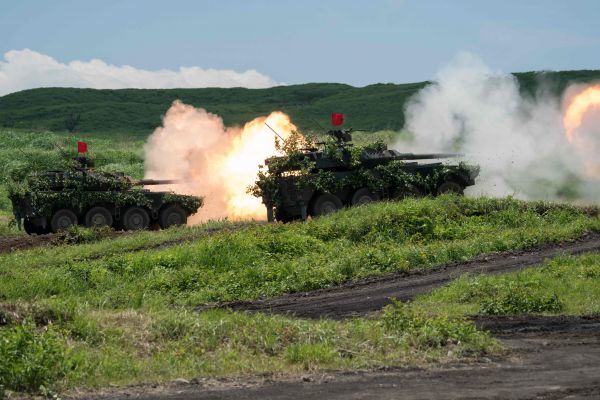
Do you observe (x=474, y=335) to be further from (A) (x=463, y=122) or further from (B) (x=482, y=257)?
(A) (x=463, y=122)

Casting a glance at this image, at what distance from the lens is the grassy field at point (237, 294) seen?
12.0 meters

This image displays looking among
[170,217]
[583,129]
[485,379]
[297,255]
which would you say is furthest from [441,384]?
[583,129]

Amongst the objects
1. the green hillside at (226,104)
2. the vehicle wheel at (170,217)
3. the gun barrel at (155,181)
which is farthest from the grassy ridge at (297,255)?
the green hillside at (226,104)

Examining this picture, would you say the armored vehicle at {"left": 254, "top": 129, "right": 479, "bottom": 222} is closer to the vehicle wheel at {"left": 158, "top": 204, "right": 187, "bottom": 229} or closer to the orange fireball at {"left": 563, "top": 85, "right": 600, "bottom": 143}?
the vehicle wheel at {"left": 158, "top": 204, "right": 187, "bottom": 229}

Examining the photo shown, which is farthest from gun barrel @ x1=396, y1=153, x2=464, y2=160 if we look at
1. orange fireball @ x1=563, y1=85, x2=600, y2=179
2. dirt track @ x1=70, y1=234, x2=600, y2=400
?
dirt track @ x1=70, y1=234, x2=600, y2=400

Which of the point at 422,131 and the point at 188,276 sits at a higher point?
the point at 422,131

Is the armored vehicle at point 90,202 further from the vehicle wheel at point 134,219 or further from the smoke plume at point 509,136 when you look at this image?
the smoke plume at point 509,136

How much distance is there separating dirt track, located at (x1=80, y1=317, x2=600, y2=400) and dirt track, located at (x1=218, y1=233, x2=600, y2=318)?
524 centimetres

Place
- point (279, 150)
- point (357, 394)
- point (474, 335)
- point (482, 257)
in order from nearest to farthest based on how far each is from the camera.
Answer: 1. point (357, 394)
2. point (474, 335)
3. point (482, 257)
4. point (279, 150)

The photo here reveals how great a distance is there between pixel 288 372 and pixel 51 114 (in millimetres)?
115891

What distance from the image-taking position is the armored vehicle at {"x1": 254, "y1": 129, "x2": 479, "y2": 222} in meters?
32.2

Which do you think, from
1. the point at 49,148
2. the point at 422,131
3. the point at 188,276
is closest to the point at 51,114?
the point at 49,148

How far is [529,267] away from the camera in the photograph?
67.3 ft

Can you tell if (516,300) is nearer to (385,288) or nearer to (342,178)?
(385,288)
